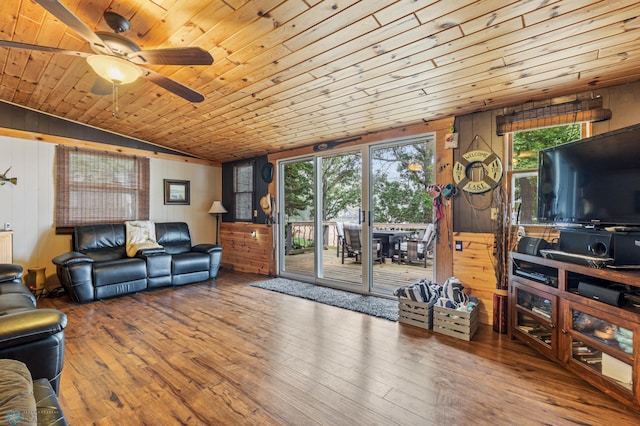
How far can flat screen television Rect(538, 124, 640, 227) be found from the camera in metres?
1.92

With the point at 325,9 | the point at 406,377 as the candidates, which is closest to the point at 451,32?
the point at 325,9

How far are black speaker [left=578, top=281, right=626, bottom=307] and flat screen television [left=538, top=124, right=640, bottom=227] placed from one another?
47 cm

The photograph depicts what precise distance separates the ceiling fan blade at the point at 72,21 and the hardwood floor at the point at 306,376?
84.1 inches

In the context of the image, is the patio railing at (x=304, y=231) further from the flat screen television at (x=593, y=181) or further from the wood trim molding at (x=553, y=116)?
the flat screen television at (x=593, y=181)

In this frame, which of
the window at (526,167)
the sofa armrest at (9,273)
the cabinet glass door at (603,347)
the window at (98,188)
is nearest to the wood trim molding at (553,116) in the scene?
the window at (526,167)

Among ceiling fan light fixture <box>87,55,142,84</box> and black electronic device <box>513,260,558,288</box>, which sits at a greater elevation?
ceiling fan light fixture <box>87,55,142,84</box>

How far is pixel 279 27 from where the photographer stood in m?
1.94

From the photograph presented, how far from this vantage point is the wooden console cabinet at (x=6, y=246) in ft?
11.7

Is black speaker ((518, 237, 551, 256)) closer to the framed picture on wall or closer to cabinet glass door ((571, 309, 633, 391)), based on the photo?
cabinet glass door ((571, 309, 633, 391))

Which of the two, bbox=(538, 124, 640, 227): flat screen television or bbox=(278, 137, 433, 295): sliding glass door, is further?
bbox=(278, 137, 433, 295): sliding glass door

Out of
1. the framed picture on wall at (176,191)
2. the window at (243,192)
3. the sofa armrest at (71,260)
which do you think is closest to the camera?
the sofa armrest at (71,260)

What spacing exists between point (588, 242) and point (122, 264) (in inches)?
197

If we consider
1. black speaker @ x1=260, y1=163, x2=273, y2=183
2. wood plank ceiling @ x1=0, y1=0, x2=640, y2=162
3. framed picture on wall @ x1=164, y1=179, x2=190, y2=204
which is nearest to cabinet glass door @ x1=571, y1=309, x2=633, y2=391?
wood plank ceiling @ x1=0, y1=0, x2=640, y2=162

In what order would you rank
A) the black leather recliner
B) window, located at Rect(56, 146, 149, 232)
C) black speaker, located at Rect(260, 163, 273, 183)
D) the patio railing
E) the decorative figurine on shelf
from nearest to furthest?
the decorative figurine on shelf
window, located at Rect(56, 146, 149, 232)
the black leather recliner
black speaker, located at Rect(260, 163, 273, 183)
the patio railing
